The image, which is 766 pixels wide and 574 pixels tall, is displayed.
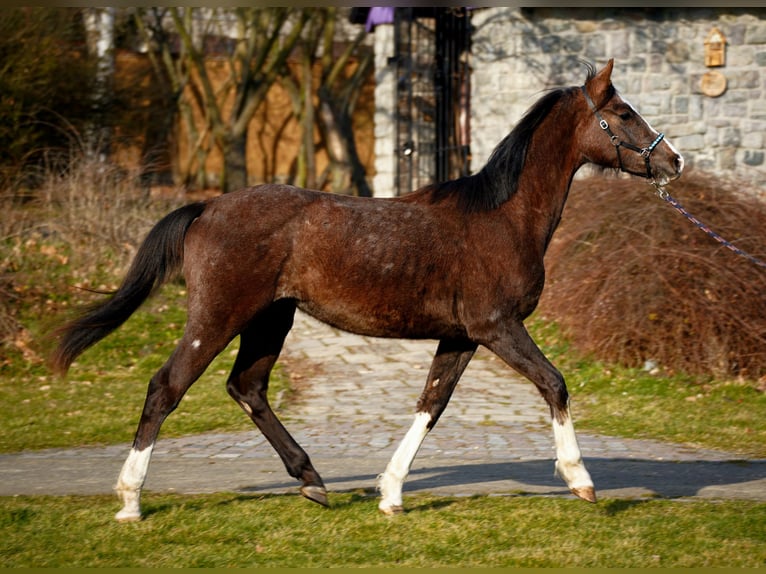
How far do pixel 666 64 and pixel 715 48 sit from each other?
70 cm

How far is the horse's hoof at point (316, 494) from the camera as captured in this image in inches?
242

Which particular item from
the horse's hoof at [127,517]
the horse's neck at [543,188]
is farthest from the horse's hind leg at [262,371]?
the horse's neck at [543,188]

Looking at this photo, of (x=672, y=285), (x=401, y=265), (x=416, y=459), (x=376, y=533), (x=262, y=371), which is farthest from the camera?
(x=672, y=285)

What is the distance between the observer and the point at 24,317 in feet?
39.4

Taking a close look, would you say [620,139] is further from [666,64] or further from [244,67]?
[244,67]

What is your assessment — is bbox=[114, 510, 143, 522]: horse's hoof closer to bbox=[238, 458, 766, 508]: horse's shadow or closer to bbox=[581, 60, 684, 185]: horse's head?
bbox=[238, 458, 766, 508]: horse's shadow

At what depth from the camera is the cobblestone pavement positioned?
6.83 m

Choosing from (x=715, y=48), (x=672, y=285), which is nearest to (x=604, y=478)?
(x=672, y=285)

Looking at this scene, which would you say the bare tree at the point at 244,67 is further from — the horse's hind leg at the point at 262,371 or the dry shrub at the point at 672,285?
the horse's hind leg at the point at 262,371

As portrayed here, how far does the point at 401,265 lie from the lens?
235 inches

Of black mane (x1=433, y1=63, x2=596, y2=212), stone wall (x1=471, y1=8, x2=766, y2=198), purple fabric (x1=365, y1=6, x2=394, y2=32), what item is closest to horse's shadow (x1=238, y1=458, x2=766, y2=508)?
black mane (x1=433, y1=63, x2=596, y2=212)

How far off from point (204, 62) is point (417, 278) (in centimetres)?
2300

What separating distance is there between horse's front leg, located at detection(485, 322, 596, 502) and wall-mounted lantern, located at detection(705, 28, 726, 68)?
10.7 m

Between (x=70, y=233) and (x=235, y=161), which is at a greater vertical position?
(x=70, y=233)
